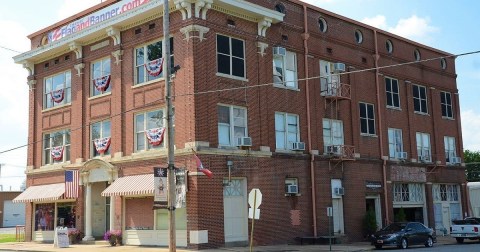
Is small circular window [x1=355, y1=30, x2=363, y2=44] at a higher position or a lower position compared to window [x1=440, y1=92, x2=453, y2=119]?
higher

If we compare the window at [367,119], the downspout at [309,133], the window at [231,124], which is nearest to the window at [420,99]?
the window at [367,119]

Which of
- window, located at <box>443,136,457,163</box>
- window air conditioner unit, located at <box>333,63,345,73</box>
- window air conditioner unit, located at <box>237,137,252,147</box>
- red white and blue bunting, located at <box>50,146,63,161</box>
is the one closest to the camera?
window air conditioner unit, located at <box>237,137,252,147</box>

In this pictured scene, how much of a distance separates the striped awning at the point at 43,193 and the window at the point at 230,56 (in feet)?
39.3

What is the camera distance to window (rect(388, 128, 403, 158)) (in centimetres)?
3850

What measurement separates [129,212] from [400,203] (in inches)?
709

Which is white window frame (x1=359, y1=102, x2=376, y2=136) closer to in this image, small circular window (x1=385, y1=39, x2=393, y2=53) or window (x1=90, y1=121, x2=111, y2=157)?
small circular window (x1=385, y1=39, x2=393, y2=53)

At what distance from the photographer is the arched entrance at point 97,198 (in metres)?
31.0

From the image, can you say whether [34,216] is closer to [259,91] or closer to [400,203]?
[259,91]

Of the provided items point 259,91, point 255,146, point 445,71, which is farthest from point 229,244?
point 445,71

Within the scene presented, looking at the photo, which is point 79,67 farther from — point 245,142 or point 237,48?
point 245,142

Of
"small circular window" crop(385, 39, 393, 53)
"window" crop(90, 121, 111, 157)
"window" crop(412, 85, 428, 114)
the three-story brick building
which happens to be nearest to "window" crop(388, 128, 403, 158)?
the three-story brick building

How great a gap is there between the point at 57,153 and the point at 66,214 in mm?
3686

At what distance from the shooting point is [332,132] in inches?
1353

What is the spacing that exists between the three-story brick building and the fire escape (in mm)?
92
